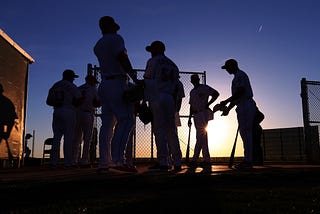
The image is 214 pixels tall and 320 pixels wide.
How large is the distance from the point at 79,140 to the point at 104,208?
266 inches

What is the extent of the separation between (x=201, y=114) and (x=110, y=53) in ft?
11.2

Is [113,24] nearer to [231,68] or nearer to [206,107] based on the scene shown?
[231,68]

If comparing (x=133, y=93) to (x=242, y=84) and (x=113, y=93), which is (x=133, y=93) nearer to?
(x=113, y=93)

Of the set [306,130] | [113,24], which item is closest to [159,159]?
[113,24]

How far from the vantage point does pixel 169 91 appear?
6.18m

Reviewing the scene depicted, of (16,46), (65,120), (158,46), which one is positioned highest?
(16,46)

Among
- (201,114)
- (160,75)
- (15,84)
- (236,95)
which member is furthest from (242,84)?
(15,84)

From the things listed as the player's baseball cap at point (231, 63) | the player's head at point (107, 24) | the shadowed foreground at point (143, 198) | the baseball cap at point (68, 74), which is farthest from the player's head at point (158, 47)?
the shadowed foreground at point (143, 198)

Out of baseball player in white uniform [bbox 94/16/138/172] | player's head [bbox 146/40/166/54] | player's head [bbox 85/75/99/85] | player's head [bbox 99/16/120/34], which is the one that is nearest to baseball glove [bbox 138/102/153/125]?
player's head [bbox 146/40/166/54]

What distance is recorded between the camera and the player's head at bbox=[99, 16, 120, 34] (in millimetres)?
5492

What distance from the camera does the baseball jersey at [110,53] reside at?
17.6 feet

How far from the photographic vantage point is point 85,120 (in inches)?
342

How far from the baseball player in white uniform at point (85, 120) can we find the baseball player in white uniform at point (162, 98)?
2953 mm

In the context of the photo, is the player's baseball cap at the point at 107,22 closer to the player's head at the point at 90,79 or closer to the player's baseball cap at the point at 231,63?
the player's baseball cap at the point at 231,63
